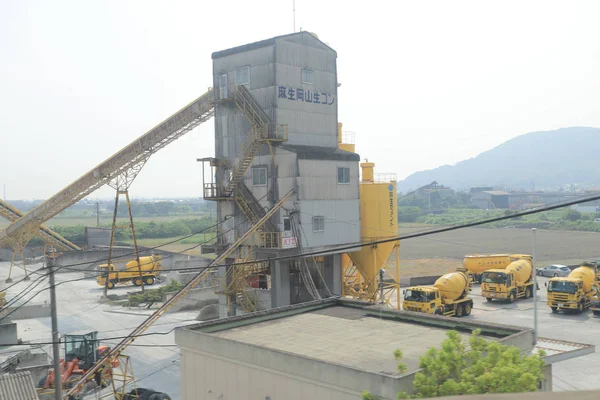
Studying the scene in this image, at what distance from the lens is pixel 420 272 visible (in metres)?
64.0

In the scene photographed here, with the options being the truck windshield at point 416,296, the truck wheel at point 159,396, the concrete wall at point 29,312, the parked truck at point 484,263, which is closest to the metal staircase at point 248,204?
the truck wheel at point 159,396

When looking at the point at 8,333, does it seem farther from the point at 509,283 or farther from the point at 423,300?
the point at 509,283

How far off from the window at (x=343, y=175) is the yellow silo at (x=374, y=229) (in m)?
1.98

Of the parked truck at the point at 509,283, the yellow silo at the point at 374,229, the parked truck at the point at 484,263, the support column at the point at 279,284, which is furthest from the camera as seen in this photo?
the parked truck at the point at 484,263

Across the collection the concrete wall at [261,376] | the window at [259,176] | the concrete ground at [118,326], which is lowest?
the concrete ground at [118,326]

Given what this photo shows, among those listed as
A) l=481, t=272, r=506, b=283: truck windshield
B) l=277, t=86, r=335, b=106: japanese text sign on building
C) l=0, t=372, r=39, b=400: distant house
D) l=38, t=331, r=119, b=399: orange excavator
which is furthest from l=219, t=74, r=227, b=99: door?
l=481, t=272, r=506, b=283: truck windshield

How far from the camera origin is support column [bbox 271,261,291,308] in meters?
32.6

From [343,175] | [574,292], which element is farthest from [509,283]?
[343,175]

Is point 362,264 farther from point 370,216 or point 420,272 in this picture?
point 420,272

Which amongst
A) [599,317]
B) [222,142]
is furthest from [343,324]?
[599,317]

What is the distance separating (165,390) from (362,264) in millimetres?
15030

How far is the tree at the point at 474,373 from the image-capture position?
444 inches

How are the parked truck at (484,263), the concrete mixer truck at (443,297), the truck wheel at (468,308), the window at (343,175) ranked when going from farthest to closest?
the parked truck at (484,263) → the truck wheel at (468,308) → the concrete mixer truck at (443,297) → the window at (343,175)

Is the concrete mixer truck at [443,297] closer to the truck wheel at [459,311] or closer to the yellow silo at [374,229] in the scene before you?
the truck wheel at [459,311]
